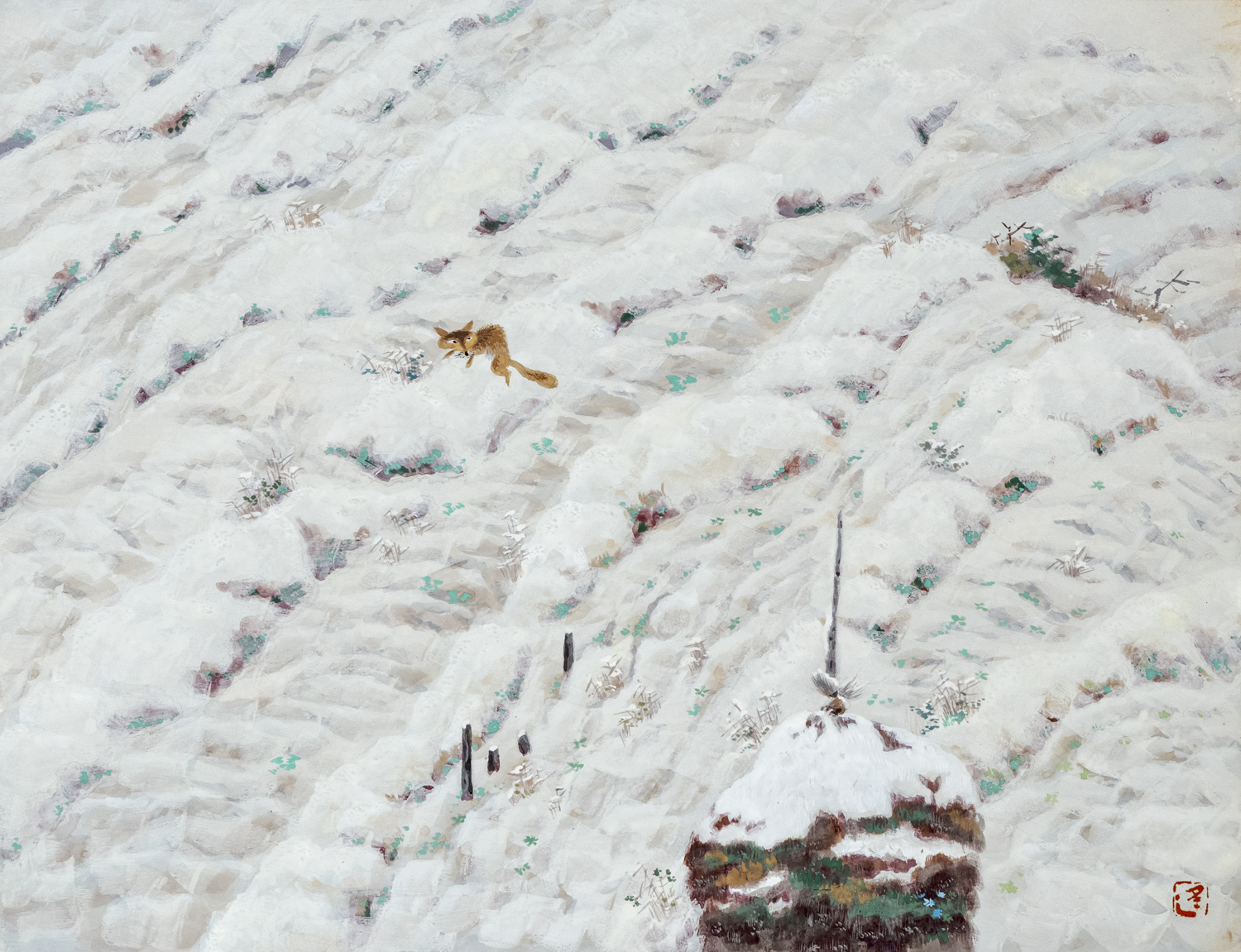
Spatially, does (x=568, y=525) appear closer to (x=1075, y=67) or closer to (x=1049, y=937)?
(x=1049, y=937)

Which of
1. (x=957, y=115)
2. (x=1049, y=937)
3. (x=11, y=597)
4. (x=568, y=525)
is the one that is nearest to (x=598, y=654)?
(x=568, y=525)

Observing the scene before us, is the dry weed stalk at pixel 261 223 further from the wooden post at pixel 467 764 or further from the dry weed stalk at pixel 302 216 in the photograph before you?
the wooden post at pixel 467 764

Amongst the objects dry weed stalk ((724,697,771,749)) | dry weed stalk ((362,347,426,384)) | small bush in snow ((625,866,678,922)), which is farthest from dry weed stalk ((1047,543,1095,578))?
dry weed stalk ((362,347,426,384))

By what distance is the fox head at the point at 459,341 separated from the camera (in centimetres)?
266

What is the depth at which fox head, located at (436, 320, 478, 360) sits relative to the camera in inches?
105

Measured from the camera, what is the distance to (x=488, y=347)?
2.66 metres

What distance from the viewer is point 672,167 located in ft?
8.98

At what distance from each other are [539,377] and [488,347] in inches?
6.6

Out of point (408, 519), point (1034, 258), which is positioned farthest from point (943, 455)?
point (408, 519)

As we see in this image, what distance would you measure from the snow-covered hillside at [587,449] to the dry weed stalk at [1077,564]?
0.03ft

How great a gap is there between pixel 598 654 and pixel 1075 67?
79.8 inches

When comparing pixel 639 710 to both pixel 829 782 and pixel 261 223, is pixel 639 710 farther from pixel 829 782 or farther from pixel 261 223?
pixel 261 223

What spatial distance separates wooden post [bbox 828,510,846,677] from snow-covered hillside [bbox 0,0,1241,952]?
0.03m

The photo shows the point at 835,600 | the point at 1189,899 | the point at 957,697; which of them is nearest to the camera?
the point at 1189,899
